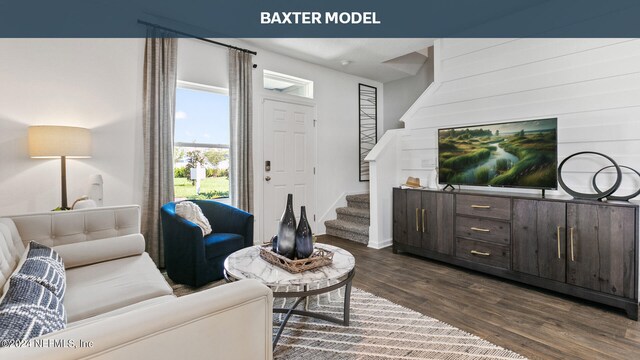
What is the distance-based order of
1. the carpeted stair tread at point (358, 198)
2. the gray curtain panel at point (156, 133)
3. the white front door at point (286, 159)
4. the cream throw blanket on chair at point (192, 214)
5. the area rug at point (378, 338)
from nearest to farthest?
1. the area rug at point (378, 338)
2. the cream throw blanket on chair at point (192, 214)
3. the gray curtain panel at point (156, 133)
4. the white front door at point (286, 159)
5. the carpeted stair tread at point (358, 198)

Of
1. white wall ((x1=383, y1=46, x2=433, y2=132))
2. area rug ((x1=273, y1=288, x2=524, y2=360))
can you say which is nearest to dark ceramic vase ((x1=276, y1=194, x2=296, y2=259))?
area rug ((x1=273, y1=288, x2=524, y2=360))

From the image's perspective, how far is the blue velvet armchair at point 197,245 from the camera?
2.63 m

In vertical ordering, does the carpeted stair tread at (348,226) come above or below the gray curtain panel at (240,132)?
below

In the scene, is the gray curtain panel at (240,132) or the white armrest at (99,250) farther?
the gray curtain panel at (240,132)

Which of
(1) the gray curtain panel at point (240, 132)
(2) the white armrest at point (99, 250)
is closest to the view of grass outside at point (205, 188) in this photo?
(1) the gray curtain panel at point (240, 132)

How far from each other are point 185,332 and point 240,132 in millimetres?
3210

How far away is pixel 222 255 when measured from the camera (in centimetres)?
281

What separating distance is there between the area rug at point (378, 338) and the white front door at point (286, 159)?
1896mm

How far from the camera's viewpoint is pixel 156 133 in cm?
321

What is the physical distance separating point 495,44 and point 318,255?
3077mm

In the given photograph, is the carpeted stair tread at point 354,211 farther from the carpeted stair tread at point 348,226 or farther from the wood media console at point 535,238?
the wood media console at point 535,238

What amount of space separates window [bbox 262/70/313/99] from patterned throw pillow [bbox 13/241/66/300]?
3276 mm

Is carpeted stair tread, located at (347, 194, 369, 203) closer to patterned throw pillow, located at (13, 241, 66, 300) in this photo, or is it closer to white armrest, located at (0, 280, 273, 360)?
patterned throw pillow, located at (13, 241, 66, 300)
